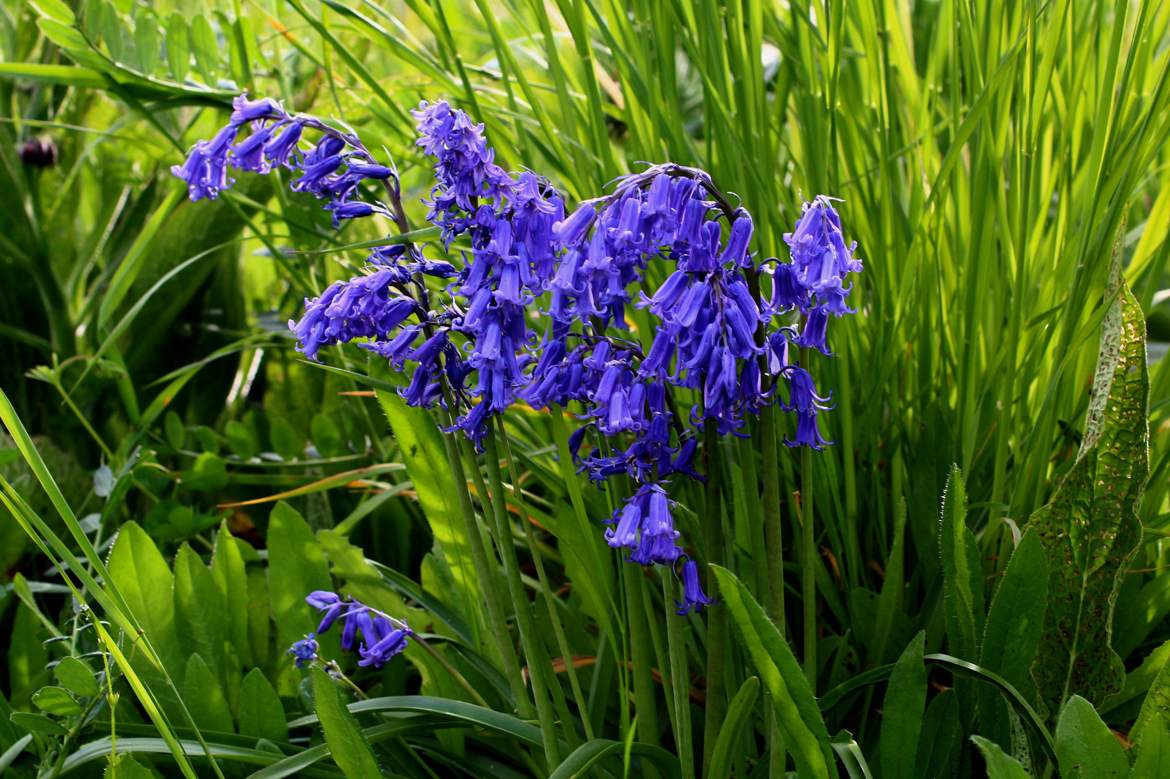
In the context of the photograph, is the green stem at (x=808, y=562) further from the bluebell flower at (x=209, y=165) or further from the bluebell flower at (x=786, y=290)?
the bluebell flower at (x=209, y=165)

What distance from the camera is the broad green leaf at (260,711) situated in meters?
1.43

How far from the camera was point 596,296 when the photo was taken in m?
1.02

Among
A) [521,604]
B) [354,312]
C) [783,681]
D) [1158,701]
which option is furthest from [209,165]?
[1158,701]

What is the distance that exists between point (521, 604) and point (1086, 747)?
1.93 feet

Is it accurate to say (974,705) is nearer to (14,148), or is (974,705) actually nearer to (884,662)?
(884,662)

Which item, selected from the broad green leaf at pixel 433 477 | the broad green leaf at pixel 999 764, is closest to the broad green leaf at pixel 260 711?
the broad green leaf at pixel 433 477

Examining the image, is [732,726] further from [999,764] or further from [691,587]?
[999,764]

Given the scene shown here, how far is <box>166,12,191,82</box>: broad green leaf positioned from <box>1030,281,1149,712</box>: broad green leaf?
5.20 feet

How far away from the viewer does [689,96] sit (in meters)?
3.51

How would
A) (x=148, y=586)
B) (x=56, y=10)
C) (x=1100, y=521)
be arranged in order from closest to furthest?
1. (x=1100, y=521)
2. (x=148, y=586)
3. (x=56, y=10)

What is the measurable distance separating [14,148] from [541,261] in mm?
1858

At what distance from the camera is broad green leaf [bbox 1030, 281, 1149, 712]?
1304 millimetres

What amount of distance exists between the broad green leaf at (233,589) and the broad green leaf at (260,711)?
0.65 feet

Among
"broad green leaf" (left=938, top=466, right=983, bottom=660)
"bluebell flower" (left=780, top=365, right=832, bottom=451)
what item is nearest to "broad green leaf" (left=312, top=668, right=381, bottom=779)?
"bluebell flower" (left=780, top=365, right=832, bottom=451)
